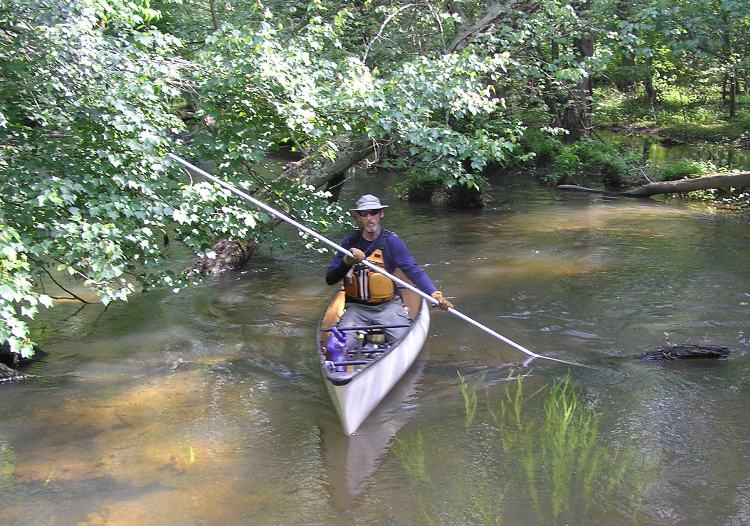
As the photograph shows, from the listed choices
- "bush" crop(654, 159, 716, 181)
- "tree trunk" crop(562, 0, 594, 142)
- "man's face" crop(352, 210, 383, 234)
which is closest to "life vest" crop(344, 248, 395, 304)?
"man's face" crop(352, 210, 383, 234)

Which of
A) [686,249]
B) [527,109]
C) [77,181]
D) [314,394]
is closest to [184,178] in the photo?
[77,181]

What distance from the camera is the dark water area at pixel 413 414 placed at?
495 centimetres

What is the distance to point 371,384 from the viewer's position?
6.09m

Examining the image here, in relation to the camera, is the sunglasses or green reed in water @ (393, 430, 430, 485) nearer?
green reed in water @ (393, 430, 430, 485)

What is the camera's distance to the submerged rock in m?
7.28

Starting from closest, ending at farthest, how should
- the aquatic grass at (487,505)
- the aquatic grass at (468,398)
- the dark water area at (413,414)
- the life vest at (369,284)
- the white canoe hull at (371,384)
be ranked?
the aquatic grass at (487,505), the dark water area at (413,414), the white canoe hull at (371,384), the aquatic grass at (468,398), the life vest at (369,284)

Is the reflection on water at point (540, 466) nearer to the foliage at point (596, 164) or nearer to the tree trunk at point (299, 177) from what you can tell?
the tree trunk at point (299, 177)

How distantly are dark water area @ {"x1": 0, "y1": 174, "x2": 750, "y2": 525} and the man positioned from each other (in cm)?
68

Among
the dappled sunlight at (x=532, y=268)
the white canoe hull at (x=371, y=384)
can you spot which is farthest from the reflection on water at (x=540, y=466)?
the dappled sunlight at (x=532, y=268)

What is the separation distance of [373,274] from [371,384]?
5.34 ft

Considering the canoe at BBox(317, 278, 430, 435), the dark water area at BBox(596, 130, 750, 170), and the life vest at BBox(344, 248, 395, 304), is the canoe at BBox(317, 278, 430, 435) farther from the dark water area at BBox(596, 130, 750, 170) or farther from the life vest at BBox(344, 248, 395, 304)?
the dark water area at BBox(596, 130, 750, 170)

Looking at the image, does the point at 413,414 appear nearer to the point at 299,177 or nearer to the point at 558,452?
the point at 558,452

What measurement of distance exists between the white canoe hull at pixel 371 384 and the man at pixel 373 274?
0.31 m

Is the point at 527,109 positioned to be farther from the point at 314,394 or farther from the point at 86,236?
the point at 86,236
